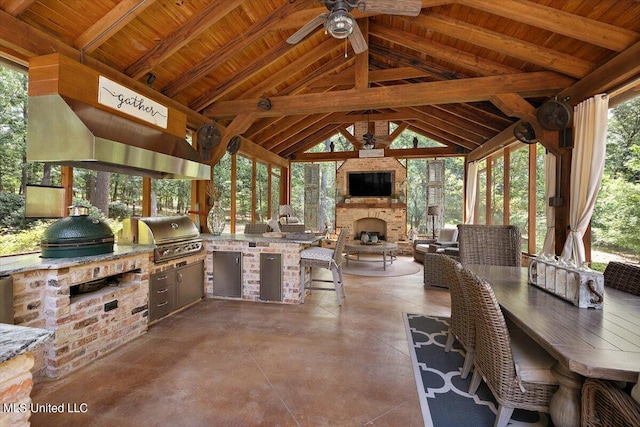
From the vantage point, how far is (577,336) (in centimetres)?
133

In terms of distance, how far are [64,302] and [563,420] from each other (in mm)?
3148

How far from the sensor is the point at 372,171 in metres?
8.83

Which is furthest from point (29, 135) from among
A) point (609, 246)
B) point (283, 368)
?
point (609, 246)

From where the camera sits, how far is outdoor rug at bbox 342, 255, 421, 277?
226 inches

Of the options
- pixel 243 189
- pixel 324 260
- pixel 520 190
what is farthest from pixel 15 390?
pixel 520 190

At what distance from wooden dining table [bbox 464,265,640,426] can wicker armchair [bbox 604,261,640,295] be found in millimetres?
105

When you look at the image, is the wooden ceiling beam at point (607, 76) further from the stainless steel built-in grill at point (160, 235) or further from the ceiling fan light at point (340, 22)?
the stainless steel built-in grill at point (160, 235)

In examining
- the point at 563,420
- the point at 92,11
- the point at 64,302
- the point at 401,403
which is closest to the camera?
the point at 563,420

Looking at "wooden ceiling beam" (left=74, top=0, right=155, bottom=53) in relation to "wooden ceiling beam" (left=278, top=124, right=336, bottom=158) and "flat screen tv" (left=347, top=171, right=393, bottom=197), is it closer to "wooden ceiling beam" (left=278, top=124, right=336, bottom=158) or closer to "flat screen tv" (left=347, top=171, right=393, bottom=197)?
"wooden ceiling beam" (left=278, top=124, right=336, bottom=158)

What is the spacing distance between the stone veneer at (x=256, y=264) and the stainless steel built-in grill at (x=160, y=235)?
530 mm

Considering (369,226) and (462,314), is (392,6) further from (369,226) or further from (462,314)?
(369,226)

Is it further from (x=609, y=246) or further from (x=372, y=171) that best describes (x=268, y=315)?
(x=372, y=171)

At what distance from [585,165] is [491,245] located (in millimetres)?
1385

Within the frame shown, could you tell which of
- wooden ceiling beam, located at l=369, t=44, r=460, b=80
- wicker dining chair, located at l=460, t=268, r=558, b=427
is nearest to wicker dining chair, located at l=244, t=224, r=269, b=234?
wooden ceiling beam, located at l=369, t=44, r=460, b=80
